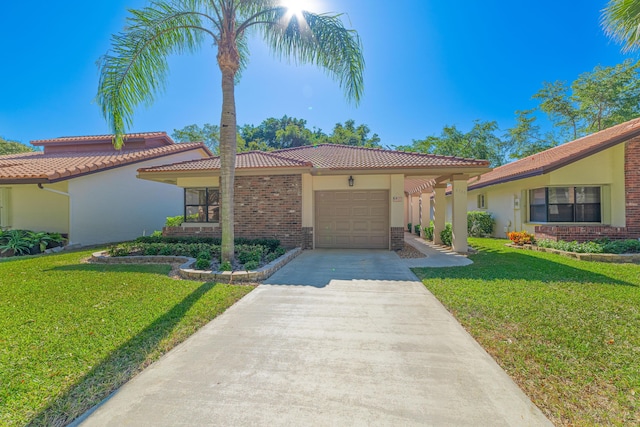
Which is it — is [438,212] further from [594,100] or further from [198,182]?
[594,100]

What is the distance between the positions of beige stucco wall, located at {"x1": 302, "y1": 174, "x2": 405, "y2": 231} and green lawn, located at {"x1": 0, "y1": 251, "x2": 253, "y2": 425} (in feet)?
17.8

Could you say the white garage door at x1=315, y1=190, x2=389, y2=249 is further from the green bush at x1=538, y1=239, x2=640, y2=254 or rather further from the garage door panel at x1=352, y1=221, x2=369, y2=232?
the green bush at x1=538, y1=239, x2=640, y2=254

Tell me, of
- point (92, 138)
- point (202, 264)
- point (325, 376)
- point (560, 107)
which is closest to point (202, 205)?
point (202, 264)

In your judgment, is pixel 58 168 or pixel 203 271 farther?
pixel 58 168

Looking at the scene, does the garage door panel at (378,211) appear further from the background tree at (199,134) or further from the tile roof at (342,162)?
the background tree at (199,134)

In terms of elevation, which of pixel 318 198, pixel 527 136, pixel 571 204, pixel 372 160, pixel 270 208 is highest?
pixel 527 136

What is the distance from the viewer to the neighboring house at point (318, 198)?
33.2ft

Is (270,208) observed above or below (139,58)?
below

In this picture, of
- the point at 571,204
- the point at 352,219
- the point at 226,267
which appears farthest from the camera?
the point at 571,204

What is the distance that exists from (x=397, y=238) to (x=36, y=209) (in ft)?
51.1

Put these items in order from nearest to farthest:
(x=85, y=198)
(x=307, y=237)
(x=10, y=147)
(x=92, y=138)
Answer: (x=307, y=237) < (x=85, y=198) < (x=92, y=138) < (x=10, y=147)

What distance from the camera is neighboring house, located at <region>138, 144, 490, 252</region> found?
33.2 feet

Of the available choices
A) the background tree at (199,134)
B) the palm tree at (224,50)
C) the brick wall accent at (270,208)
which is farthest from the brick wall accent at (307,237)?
the background tree at (199,134)

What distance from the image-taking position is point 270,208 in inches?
415
